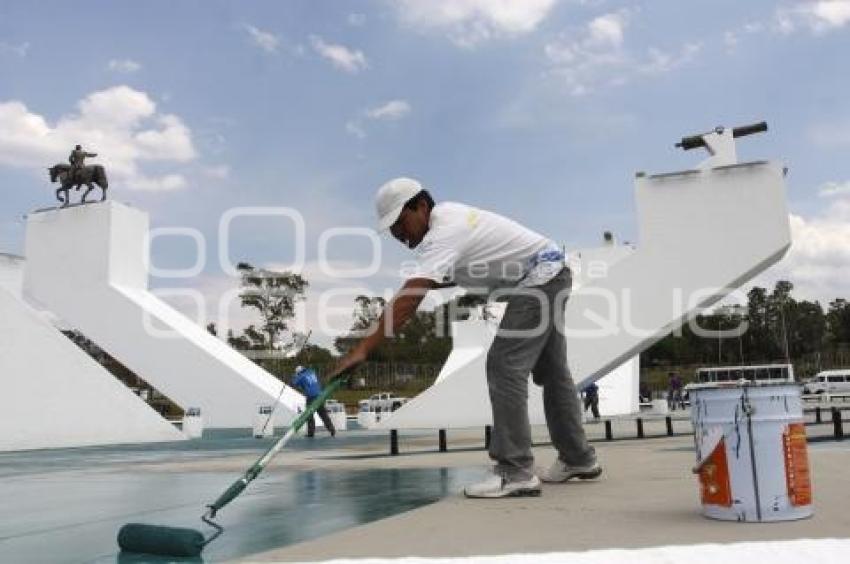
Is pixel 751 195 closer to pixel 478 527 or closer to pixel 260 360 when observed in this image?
pixel 478 527

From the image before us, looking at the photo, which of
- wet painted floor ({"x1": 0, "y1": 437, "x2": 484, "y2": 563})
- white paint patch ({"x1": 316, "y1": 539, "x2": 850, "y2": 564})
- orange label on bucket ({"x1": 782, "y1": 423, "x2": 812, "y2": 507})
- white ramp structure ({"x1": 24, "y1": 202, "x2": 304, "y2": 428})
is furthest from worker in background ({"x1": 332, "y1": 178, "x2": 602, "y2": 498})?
white ramp structure ({"x1": 24, "y1": 202, "x2": 304, "y2": 428})

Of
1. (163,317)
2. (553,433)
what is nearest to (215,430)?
(163,317)

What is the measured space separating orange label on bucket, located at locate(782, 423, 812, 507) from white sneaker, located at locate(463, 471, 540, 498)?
118 cm

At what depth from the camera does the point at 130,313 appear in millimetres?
16344

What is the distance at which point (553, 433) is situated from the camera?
3908 mm

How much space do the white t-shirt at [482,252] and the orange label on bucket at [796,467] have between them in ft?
4.25

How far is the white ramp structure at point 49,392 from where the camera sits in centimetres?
1080

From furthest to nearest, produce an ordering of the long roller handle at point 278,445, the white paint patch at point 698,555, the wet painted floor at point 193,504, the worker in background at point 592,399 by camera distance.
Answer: the worker in background at point 592,399 → the long roller handle at point 278,445 → the wet painted floor at point 193,504 → the white paint patch at point 698,555

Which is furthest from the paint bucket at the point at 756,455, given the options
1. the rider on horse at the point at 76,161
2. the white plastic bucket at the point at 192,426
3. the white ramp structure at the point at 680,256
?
the rider on horse at the point at 76,161

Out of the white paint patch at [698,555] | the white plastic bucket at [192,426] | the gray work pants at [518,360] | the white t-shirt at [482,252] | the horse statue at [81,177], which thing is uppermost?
the horse statue at [81,177]

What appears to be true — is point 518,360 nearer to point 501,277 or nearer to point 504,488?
point 501,277

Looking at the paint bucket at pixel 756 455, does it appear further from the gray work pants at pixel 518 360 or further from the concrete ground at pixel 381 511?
the gray work pants at pixel 518 360

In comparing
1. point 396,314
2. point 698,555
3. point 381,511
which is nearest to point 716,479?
point 698,555

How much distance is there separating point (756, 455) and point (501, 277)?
4.52ft
